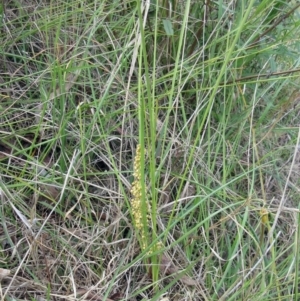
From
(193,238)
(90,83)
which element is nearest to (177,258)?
(193,238)

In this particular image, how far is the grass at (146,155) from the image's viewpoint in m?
1.16

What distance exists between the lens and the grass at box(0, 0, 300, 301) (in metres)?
1.16

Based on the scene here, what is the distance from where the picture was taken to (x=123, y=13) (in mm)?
1488

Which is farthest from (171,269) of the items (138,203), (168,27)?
(168,27)

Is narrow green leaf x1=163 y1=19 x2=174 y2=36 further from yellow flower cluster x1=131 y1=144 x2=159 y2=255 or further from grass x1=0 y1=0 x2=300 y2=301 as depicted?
yellow flower cluster x1=131 y1=144 x2=159 y2=255

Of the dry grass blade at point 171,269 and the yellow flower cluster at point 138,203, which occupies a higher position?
the yellow flower cluster at point 138,203

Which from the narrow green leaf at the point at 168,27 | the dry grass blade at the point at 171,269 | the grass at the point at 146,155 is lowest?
the dry grass blade at the point at 171,269

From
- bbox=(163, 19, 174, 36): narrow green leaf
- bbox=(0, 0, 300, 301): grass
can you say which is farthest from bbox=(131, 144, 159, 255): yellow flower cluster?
bbox=(163, 19, 174, 36): narrow green leaf

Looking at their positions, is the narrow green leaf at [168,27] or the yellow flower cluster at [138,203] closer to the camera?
the yellow flower cluster at [138,203]

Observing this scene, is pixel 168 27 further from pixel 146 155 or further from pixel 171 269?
pixel 171 269

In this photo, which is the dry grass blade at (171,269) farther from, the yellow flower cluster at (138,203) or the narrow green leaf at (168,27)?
the narrow green leaf at (168,27)

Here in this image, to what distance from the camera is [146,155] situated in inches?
49.8

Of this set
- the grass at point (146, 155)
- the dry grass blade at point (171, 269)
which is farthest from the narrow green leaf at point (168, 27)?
the dry grass blade at point (171, 269)

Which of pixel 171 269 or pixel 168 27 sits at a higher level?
pixel 168 27
